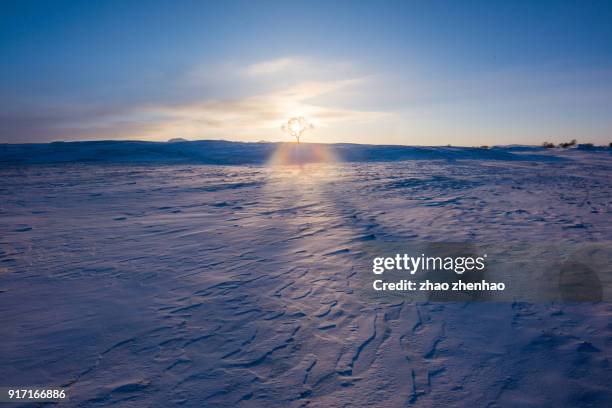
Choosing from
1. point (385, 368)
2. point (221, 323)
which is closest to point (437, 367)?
point (385, 368)

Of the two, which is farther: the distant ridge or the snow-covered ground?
the distant ridge

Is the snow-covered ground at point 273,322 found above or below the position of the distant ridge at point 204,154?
below

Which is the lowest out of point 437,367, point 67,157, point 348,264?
point 437,367

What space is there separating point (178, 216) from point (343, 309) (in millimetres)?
5012

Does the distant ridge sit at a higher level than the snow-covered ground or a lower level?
higher

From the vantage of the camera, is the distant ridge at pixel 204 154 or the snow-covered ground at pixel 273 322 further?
the distant ridge at pixel 204 154

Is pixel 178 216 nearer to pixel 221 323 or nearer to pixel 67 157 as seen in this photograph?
pixel 221 323

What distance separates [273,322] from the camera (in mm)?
3268

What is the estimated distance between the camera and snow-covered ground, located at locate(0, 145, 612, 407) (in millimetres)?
2451

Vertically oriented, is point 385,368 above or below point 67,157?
below

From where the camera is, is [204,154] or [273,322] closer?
[273,322]

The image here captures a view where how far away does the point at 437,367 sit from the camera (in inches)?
105

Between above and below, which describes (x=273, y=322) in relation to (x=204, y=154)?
below

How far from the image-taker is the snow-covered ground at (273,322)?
8.04ft
